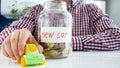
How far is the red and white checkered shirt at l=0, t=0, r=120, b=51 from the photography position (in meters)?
1.23

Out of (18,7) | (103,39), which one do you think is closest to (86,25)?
(103,39)

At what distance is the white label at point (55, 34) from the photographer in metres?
0.68

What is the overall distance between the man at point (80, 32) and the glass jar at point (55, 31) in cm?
3

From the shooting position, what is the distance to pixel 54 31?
0.68 meters

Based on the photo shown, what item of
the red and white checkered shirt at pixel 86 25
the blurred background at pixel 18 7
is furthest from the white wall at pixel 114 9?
the red and white checkered shirt at pixel 86 25

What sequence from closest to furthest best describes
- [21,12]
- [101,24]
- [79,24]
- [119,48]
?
[119,48] < [101,24] < [79,24] < [21,12]

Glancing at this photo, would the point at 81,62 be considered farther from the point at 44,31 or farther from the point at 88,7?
the point at 88,7

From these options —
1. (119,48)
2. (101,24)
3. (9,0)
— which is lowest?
(119,48)

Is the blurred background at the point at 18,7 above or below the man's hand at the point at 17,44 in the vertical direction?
above

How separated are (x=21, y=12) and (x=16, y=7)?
Result: 0.08 meters

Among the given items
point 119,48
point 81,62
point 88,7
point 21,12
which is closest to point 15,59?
point 81,62

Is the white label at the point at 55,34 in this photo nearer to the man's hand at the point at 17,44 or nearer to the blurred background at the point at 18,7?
the man's hand at the point at 17,44

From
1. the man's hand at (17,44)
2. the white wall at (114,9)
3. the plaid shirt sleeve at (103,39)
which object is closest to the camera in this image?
the man's hand at (17,44)

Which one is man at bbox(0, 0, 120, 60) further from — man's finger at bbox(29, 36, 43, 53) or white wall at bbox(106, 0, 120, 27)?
white wall at bbox(106, 0, 120, 27)
